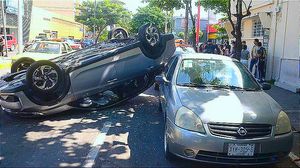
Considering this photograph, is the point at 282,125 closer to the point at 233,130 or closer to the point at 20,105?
the point at 233,130

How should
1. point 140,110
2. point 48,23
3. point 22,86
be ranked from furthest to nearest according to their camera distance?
point 48,23 < point 140,110 < point 22,86

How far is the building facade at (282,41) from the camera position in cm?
1249

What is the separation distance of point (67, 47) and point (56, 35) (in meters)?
49.1

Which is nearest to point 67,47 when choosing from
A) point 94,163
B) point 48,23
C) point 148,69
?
point 148,69

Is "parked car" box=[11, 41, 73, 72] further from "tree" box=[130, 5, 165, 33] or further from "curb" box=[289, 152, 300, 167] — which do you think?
"tree" box=[130, 5, 165, 33]

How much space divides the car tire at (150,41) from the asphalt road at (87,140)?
158 centimetres

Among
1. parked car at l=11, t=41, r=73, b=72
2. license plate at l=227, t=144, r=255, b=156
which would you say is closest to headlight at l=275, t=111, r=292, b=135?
license plate at l=227, t=144, r=255, b=156

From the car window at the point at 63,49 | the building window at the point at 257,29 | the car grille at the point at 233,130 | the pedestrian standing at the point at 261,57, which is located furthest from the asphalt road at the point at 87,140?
the building window at the point at 257,29

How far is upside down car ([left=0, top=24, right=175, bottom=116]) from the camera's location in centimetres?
739

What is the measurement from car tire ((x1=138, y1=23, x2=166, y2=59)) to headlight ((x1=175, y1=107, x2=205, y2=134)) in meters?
4.39

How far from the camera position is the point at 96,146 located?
5.90 meters

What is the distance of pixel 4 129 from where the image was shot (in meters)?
6.80

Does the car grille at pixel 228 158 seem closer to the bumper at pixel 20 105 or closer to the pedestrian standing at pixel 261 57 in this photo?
the bumper at pixel 20 105

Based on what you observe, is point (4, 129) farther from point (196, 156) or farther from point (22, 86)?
point (196, 156)
